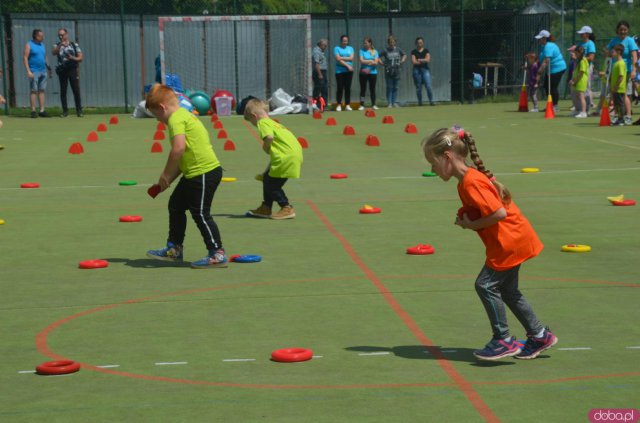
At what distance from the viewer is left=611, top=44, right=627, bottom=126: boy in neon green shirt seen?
23169 millimetres

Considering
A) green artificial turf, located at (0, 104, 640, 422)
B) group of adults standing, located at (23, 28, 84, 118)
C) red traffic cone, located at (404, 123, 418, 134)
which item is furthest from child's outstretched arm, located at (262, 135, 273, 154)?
group of adults standing, located at (23, 28, 84, 118)

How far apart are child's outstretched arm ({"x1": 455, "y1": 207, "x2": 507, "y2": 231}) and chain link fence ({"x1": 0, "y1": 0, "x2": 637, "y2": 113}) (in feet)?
92.8

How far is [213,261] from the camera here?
9.57 meters

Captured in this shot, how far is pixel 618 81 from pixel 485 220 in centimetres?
1806

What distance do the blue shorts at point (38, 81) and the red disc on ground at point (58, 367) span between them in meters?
23.2

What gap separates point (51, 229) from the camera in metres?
11.9

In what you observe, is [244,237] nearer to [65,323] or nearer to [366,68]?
[65,323]

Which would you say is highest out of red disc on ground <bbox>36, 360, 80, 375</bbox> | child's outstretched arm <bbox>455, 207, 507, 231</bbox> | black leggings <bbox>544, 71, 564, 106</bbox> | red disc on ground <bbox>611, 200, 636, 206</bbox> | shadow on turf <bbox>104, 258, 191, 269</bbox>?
child's outstretched arm <bbox>455, 207, 507, 231</bbox>

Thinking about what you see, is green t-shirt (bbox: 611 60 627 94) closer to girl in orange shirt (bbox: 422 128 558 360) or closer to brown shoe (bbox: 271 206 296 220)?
brown shoe (bbox: 271 206 296 220)

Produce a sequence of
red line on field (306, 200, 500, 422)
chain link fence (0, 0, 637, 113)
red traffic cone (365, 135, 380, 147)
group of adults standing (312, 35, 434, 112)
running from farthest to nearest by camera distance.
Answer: chain link fence (0, 0, 637, 113)
group of adults standing (312, 35, 434, 112)
red traffic cone (365, 135, 380, 147)
red line on field (306, 200, 500, 422)

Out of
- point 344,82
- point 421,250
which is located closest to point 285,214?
point 421,250

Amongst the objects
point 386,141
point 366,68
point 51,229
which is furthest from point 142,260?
point 366,68

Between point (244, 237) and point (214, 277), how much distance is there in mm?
2093

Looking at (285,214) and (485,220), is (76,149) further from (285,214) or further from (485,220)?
(485,220)
